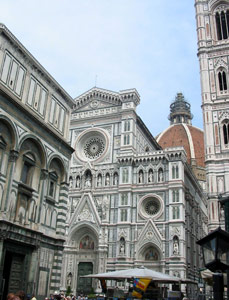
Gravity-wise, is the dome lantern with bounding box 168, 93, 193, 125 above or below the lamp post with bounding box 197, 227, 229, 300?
above

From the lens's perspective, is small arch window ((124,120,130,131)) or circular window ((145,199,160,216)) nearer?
circular window ((145,199,160,216))

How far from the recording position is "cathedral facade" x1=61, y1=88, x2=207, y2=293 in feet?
110

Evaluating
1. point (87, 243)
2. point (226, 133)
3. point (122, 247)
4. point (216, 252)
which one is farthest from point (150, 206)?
point (216, 252)

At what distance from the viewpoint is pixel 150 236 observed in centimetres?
3372

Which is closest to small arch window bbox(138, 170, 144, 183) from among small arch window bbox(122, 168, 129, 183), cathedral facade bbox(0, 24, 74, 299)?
small arch window bbox(122, 168, 129, 183)

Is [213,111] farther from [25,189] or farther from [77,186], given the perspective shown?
[25,189]

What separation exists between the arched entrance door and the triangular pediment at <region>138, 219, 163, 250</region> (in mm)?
5766

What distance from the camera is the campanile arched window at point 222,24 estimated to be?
40.5 meters

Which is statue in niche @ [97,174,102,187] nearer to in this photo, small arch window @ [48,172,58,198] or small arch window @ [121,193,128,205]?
small arch window @ [121,193,128,205]

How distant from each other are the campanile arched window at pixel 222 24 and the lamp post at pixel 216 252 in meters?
38.5

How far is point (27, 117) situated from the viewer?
1568 centimetres

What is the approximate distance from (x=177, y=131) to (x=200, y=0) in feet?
139

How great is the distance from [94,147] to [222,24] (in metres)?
20.8

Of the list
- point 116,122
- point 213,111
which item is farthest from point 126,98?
point 213,111
